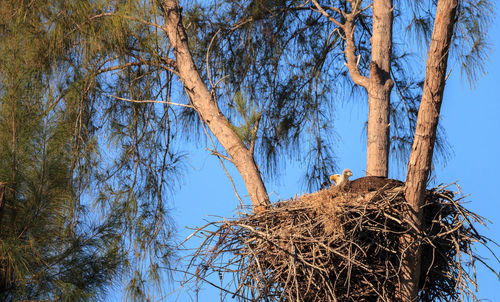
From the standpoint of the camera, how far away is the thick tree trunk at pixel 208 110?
3.96 metres

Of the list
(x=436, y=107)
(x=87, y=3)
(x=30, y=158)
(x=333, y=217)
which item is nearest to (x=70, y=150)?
(x=30, y=158)

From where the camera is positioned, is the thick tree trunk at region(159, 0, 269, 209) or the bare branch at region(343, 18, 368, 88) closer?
the thick tree trunk at region(159, 0, 269, 209)

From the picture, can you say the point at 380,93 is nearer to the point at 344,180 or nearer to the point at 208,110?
the point at 344,180

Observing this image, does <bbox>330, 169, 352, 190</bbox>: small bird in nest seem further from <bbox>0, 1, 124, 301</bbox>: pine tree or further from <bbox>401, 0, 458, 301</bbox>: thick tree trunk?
<bbox>0, 1, 124, 301</bbox>: pine tree

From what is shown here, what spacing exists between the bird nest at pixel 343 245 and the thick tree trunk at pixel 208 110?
1.20 ft

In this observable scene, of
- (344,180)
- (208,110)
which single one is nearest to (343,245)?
(344,180)

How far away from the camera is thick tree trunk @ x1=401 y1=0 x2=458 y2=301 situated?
3150 millimetres

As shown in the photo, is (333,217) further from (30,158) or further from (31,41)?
(31,41)

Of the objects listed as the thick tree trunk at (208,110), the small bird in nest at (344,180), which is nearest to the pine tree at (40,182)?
the thick tree trunk at (208,110)

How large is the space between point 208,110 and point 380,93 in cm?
106

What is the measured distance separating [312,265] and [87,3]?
247cm

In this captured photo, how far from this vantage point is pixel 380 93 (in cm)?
409

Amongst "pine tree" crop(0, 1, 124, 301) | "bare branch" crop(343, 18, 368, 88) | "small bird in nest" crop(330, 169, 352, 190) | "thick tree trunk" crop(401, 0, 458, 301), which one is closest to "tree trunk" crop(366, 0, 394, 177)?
"bare branch" crop(343, 18, 368, 88)

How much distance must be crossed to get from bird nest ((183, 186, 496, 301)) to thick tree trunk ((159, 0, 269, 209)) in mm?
365
